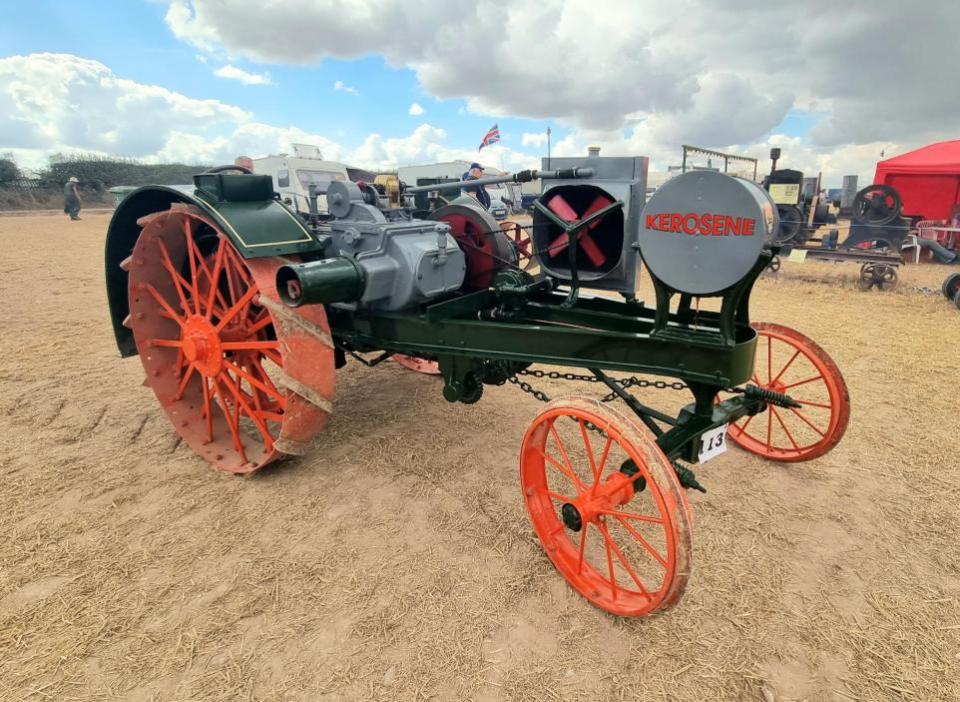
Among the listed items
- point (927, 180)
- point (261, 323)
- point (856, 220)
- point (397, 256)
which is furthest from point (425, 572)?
point (927, 180)

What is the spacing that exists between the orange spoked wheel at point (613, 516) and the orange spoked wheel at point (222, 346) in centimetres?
124

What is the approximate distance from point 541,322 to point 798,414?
5.58ft

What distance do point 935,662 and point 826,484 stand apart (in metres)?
1.21

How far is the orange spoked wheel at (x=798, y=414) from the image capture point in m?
2.90

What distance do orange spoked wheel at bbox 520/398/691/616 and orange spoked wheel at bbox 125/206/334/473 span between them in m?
1.24

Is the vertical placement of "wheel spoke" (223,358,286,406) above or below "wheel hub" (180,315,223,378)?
below

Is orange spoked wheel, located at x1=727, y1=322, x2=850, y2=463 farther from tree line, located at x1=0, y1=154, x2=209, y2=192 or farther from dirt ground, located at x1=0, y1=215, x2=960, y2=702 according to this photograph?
tree line, located at x1=0, y1=154, x2=209, y2=192

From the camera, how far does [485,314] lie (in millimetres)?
2922

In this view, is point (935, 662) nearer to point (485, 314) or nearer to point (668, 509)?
point (668, 509)

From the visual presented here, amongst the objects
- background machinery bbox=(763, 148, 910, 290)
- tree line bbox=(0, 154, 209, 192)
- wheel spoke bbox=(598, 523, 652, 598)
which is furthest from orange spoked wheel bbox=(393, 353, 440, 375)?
tree line bbox=(0, 154, 209, 192)

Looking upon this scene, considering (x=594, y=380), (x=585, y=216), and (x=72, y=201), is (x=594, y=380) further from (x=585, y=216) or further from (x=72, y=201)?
(x=72, y=201)

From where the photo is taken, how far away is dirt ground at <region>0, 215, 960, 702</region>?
1.99 metres

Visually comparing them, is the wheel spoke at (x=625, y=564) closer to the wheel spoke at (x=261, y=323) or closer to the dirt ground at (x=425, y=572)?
the dirt ground at (x=425, y=572)

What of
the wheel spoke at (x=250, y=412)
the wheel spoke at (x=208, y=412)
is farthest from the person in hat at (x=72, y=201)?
the wheel spoke at (x=250, y=412)
